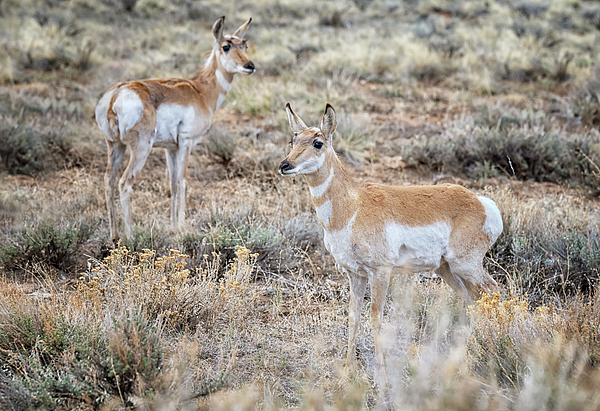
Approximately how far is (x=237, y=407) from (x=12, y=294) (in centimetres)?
224

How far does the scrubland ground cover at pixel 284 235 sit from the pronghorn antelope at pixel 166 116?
591 millimetres

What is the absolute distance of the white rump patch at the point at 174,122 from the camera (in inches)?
278

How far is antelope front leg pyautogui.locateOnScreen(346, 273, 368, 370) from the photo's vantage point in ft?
13.6

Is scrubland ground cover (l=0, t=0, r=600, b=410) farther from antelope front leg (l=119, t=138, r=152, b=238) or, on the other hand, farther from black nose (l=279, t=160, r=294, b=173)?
black nose (l=279, t=160, r=294, b=173)

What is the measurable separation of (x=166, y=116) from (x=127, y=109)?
2.06 feet

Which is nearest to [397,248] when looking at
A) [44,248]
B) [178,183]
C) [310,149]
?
[310,149]

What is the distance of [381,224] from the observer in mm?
4148

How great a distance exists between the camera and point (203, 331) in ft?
15.6

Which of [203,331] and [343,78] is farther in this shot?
[343,78]

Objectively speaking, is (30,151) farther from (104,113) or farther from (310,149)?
(310,149)

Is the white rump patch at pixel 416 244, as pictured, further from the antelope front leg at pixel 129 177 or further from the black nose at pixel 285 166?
the antelope front leg at pixel 129 177

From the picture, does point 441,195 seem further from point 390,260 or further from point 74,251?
point 74,251

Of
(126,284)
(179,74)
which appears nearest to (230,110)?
(179,74)

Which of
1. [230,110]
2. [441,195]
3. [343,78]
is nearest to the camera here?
[441,195]
